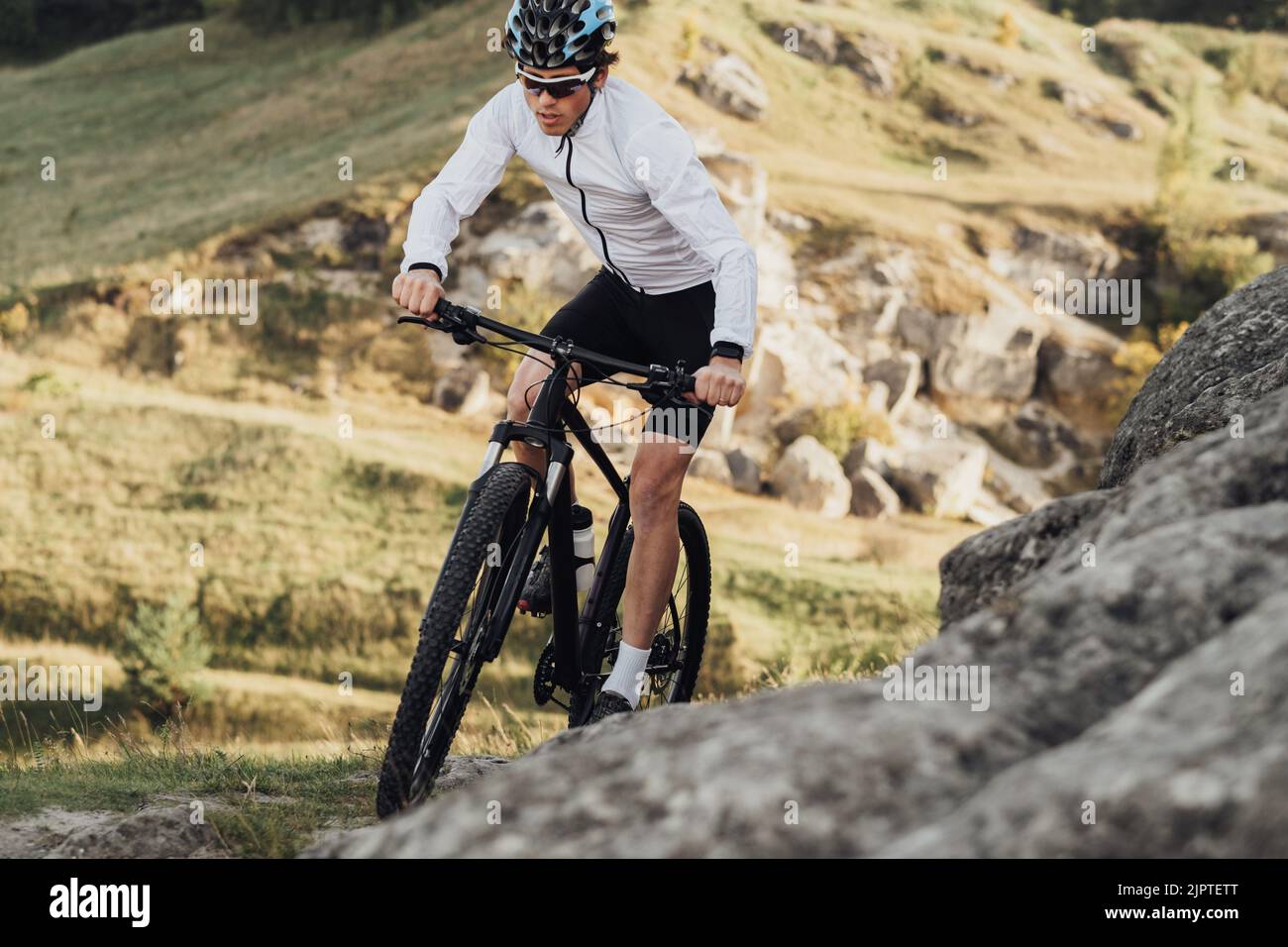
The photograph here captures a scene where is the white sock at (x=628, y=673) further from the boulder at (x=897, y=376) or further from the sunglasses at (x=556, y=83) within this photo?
the boulder at (x=897, y=376)

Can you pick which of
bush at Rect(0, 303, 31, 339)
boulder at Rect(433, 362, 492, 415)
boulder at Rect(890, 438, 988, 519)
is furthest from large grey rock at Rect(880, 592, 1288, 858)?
bush at Rect(0, 303, 31, 339)

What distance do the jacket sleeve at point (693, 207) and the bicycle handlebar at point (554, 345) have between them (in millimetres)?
370

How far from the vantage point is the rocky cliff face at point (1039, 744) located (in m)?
2.26

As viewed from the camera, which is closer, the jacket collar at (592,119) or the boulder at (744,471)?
the jacket collar at (592,119)

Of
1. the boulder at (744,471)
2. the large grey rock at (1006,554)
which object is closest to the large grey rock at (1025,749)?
the large grey rock at (1006,554)

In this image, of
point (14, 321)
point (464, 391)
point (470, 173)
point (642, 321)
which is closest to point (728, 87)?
point (464, 391)

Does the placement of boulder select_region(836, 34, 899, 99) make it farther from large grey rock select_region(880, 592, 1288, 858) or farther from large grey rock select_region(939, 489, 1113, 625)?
large grey rock select_region(880, 592, 1288, 858)

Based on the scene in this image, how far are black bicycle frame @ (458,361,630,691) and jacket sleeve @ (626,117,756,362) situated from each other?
74cm

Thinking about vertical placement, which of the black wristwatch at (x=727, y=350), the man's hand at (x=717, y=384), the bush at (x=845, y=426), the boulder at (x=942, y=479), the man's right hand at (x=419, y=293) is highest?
the man's right hand at (x=419, y=293)

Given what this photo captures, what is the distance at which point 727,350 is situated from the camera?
15.7 ft
